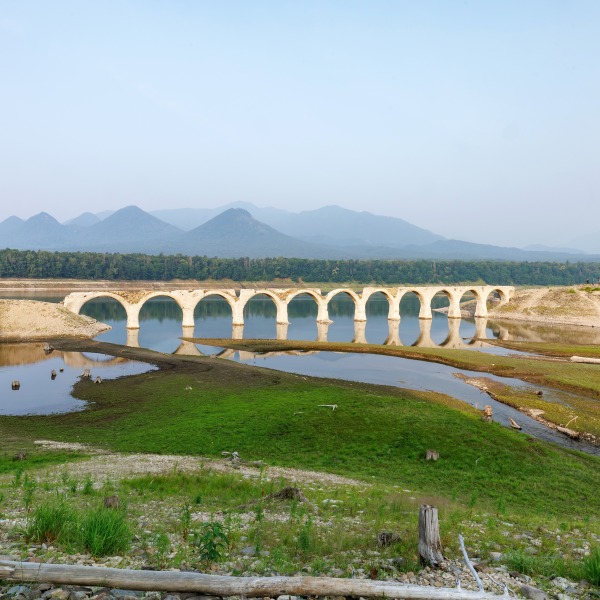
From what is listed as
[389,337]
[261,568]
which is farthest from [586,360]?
[261,568]

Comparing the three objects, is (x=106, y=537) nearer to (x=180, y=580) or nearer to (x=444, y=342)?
(x=180, y=580)

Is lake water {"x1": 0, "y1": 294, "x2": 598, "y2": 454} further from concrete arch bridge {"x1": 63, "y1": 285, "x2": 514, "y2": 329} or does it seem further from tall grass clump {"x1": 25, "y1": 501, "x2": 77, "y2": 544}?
tall grass clump {"x1": 25, "y1": 501, "x2": 77, "y2": 544}

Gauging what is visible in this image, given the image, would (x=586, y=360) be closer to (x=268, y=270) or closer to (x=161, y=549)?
(x=161, y=549)

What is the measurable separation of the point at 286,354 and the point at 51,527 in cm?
4844

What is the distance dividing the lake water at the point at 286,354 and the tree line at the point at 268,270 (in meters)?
19.7

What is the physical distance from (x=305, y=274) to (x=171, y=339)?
86.0 metres

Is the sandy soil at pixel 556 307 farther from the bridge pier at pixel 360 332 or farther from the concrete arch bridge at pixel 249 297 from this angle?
the bridge pier at pixel 360 332

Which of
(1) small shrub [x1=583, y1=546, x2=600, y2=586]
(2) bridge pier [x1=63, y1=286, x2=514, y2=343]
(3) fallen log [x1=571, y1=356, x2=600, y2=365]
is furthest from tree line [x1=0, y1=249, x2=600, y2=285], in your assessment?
(1) small shrub [x1=583, y1=546, x2=600, y2=586]

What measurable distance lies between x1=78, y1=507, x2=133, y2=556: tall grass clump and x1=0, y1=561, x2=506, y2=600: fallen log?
0.95 m

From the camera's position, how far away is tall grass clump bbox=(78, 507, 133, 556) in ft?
24.0

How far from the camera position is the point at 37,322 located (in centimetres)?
6006

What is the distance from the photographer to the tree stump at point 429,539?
25.1 ft

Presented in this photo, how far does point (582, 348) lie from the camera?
200ft

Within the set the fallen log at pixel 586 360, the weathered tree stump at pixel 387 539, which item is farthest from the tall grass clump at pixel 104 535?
the fallen log at pixel 586 360
